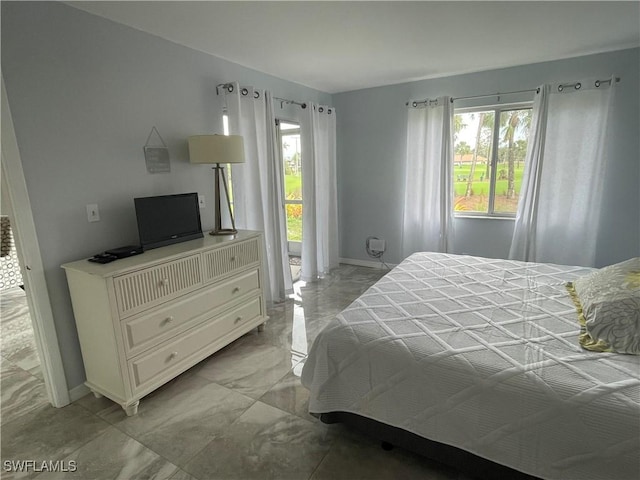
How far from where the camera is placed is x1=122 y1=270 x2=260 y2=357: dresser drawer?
6.48ft

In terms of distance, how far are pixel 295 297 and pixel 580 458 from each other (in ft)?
9.45

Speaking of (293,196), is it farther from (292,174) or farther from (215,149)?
(215,149)

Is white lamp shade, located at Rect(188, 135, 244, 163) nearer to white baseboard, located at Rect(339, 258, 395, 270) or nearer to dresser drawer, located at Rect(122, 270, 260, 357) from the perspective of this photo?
dresser drawer, located at Rect(122, 270, 260, 357)

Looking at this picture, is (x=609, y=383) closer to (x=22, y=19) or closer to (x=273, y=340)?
(x=273, y=340)

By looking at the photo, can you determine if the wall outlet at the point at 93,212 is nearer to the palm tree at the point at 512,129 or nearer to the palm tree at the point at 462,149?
the palm tree at the point at 462,149

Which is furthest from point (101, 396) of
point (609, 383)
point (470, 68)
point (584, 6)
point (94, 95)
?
point (470, 68)

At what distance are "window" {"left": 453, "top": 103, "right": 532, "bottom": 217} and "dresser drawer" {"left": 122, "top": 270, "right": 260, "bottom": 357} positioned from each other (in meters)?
2.91

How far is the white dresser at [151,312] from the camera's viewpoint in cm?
190

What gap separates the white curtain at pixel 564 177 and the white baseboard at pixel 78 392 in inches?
161

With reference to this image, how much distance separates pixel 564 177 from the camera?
348 centimetres

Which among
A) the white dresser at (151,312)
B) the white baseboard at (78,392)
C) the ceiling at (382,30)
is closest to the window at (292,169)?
the ceiling at (382,30)

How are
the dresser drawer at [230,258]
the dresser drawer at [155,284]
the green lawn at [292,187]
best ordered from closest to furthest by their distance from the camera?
the dresser drawer at [155,284] → the dresser drawer at [230,258] → the green lawn at [292,187]

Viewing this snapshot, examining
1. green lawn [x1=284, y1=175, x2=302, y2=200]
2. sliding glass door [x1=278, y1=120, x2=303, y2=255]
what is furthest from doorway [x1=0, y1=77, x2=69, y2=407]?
green lawn [x1=284, y1=175, x2=302, y2=200]

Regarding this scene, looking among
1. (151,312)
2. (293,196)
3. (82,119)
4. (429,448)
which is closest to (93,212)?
(82,119)
